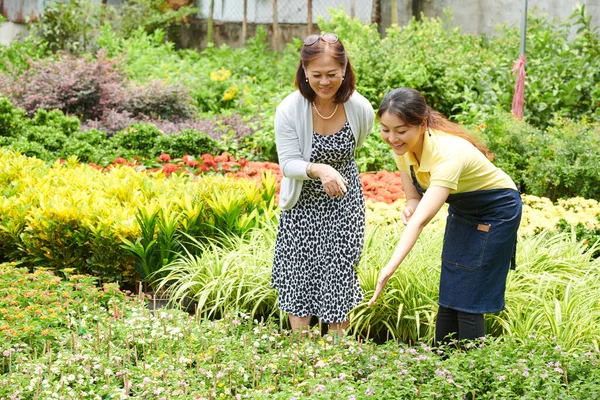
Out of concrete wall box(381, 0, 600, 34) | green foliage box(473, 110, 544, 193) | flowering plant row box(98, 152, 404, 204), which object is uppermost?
concrete wall box(381, 0, 600, 34)

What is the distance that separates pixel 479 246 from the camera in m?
3.57

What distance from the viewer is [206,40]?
15461mm

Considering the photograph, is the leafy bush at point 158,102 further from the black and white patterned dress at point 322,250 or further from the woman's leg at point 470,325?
the woman's leg at point 470,325

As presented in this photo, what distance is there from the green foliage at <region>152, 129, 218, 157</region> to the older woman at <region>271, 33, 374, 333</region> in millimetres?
4405

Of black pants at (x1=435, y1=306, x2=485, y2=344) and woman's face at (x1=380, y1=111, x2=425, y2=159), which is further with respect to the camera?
black pants at (x1=435, y1=306, x2=485, y2=344)

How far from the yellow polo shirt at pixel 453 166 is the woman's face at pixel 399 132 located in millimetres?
63

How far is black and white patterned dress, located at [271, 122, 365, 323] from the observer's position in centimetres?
415

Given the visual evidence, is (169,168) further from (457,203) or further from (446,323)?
(457,203)

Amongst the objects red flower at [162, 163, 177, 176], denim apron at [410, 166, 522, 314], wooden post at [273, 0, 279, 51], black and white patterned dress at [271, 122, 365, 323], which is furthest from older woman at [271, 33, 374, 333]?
wooden post at [273, 0, 279, 51]

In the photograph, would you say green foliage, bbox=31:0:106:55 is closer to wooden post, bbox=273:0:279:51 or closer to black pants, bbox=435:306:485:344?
wooden post, bbox=273:0:279:51

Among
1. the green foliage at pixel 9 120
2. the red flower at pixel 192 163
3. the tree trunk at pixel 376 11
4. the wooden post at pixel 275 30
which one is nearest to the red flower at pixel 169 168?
the red flower at pixel 192 163

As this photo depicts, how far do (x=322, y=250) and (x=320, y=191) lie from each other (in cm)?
32

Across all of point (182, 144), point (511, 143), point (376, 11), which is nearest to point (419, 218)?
point (511, 143)

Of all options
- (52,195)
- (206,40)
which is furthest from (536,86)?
(206,40)
